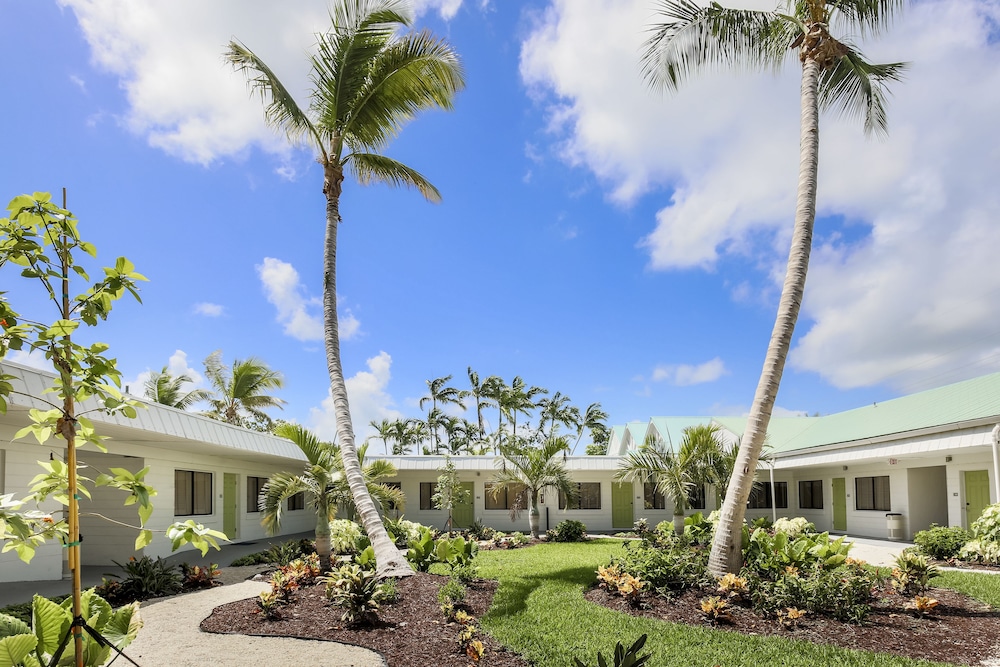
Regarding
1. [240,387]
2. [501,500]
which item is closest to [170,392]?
[240,387]

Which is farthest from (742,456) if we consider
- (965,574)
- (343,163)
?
(343,163)

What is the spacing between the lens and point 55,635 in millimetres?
2572

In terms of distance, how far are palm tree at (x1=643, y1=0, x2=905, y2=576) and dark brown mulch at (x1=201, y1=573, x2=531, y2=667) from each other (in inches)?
151

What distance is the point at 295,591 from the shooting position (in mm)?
9422

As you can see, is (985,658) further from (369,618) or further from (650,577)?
(369,618)

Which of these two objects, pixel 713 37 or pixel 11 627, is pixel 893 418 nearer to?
pixel 713 37

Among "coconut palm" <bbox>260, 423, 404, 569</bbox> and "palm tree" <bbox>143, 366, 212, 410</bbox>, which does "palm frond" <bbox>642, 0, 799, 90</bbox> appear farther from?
"palm tree" <bbox>143, 366, 212, 410</bbox>

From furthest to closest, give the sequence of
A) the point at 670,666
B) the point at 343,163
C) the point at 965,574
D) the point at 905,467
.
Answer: the point at 905,467 → the point at 343,163 → the point at 965,574 → the point at 670,666

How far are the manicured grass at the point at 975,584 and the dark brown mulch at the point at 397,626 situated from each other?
269 inches

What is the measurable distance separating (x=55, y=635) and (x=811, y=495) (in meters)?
25.9

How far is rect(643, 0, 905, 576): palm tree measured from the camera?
902cm

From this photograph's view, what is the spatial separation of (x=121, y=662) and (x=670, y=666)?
5.46m

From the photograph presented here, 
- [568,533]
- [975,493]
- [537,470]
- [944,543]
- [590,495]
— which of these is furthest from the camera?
[590,495]

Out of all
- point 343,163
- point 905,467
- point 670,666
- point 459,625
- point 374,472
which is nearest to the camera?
point 670,666
